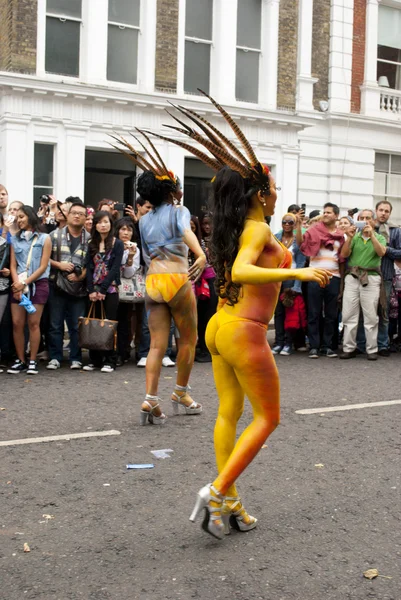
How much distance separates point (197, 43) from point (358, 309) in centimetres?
1009

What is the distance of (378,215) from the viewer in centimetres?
1142

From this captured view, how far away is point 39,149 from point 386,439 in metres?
12.6

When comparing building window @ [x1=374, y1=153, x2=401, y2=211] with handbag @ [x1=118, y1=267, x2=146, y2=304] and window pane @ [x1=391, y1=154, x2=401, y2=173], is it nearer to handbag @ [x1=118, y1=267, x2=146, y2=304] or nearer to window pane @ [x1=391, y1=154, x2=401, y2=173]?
window pane @ [x1=391, y1=154, x2=401, y2=173]

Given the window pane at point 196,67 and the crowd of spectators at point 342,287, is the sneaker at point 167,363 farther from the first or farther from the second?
the window pane at point 196,67

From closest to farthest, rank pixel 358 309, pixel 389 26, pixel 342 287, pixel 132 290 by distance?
pixel 132 290, pixel 358 309, pixel 342 287, pixel 389 26

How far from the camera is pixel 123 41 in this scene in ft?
58.3

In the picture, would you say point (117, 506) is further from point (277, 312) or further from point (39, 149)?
point (39, 149)

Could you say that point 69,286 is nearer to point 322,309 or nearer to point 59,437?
point 59,437

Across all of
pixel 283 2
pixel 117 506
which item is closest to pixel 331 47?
pixel 283 2

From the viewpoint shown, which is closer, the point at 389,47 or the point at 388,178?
the point at 389,47

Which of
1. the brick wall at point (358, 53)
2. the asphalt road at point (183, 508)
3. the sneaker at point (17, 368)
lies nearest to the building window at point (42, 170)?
the sneaker at point (17, 368)

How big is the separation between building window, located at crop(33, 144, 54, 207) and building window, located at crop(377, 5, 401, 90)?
10.3 meters

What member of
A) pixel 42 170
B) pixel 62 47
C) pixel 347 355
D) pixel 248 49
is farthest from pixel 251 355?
pixel 248 49

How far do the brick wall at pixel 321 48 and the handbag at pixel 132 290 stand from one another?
13.0m
